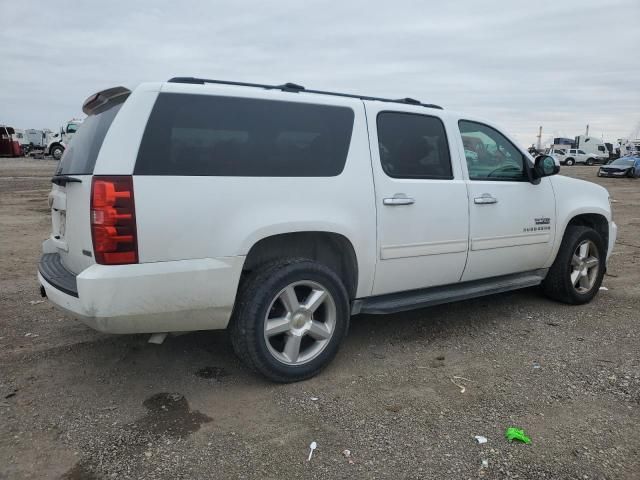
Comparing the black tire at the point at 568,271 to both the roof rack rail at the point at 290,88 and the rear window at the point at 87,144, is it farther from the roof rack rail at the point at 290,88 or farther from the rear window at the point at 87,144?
the rear window at the point at 87,144

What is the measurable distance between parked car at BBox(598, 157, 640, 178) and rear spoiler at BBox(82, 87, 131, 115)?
33.3 metres

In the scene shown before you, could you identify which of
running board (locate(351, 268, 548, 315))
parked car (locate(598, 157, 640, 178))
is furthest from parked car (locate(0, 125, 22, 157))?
parked car (locate(598, 157, 640, 178))

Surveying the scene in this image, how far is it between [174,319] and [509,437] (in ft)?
6.40

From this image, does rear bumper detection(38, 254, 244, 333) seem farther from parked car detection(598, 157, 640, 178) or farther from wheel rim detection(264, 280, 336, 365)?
parked car detection(598, 157, 640, 178)

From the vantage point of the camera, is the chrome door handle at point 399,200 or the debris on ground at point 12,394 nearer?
the debris on ground at point 12,394

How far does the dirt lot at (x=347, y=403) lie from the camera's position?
2.61 meters

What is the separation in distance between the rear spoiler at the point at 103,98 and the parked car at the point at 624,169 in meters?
33.3

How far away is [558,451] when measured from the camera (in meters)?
2.72

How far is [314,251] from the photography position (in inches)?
144

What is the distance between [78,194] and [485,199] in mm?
2963

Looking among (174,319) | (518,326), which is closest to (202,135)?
(174,319)

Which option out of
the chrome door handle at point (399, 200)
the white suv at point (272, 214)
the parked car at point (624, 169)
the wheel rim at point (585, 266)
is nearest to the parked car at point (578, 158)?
the parked car at point (624, 169)

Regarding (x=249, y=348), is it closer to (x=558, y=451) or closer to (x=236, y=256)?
(x=236, y=256)

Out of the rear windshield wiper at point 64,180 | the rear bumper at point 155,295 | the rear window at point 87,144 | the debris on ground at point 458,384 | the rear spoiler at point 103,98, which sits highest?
the rear spoiler at point 103,98
